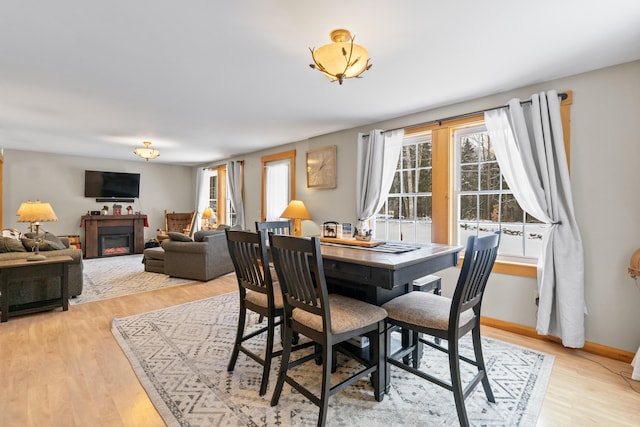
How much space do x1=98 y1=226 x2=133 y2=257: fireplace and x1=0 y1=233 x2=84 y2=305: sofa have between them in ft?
11.2

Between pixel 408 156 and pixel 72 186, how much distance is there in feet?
23.5

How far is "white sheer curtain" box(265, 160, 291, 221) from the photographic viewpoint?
564 centimetres

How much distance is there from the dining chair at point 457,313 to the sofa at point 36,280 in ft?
12.6

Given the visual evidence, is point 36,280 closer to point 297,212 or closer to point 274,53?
point 297,212

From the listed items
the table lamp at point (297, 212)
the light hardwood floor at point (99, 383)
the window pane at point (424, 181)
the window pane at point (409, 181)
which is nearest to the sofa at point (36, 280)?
the light hardwood floor at point (99, 383)

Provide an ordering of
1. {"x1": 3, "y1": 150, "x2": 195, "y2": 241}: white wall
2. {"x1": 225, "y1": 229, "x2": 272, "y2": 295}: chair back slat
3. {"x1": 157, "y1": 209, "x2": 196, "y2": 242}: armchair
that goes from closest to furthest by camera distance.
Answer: {"x1": 225, "y1": 229, "x2": 272, "y2": 295}: chair back slat, {"x1": 3, "y1": 150, "x2": 195, "y2": 241}: white wall, {"x1": 157, "y1": 209, "x2": 196, "y2": 242}: armchair

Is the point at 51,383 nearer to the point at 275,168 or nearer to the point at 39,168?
the point at 275,168

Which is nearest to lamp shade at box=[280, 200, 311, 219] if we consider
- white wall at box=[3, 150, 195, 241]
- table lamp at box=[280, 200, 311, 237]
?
table lamp at box=[280, 200, 311, 237]

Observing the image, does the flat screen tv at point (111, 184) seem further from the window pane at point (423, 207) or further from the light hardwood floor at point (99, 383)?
the window pane at point (423, 207)

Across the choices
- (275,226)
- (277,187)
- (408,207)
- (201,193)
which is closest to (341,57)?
(275,226)

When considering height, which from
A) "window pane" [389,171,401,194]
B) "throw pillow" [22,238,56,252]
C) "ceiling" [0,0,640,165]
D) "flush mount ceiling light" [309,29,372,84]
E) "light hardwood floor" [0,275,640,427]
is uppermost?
"ceiling" [0,0,640,165]

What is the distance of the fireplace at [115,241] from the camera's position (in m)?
6.91

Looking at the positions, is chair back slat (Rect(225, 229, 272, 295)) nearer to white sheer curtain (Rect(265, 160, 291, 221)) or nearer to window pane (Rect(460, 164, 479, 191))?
window pane (Rect(460, 164, 479, 191))

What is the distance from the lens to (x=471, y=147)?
3.32 m
